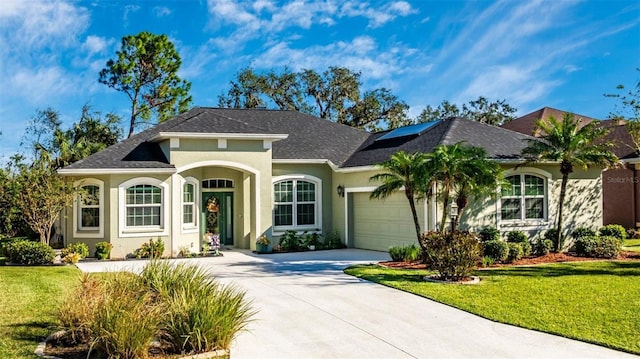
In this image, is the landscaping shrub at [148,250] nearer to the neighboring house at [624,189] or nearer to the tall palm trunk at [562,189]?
the tall palm trunk at [562,189]

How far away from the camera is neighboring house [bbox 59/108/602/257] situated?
61.4 feet

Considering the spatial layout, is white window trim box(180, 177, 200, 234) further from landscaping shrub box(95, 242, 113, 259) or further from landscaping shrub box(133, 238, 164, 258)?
landscaping shrub box(95, 242, 113, 259)

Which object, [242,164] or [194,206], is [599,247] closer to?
[242,164]

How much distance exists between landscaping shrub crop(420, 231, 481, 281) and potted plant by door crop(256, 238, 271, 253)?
27.4ft

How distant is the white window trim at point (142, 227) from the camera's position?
18641 mm

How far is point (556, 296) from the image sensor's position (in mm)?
11133

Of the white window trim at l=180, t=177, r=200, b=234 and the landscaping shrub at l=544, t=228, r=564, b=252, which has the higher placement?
the white window trim at l=180, t=177, r=200, b=234

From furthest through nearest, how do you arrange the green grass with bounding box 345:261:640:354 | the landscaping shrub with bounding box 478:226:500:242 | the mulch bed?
→ the landscaping shrub with bounding box 478:226:500:242, the mulch bed, the green grass with bounding box 345:261:640:354

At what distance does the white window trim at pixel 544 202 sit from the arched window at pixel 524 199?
5cm

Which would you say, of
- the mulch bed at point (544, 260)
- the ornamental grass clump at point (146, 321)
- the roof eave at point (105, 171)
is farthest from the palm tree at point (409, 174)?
the ornamental grass clump at point (146, 321)

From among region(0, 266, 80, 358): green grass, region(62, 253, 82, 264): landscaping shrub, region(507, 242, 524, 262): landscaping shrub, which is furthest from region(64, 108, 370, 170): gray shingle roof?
region(507, 242, 524, 262): landscaping shrub

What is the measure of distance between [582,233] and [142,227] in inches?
580

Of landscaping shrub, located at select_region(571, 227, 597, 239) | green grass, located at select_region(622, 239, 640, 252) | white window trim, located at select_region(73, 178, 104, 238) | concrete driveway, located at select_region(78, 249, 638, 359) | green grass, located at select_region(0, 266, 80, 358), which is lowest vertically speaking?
concrete driveway, located at select_region(78, 249, 638, 359)

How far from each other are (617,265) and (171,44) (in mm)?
30965
